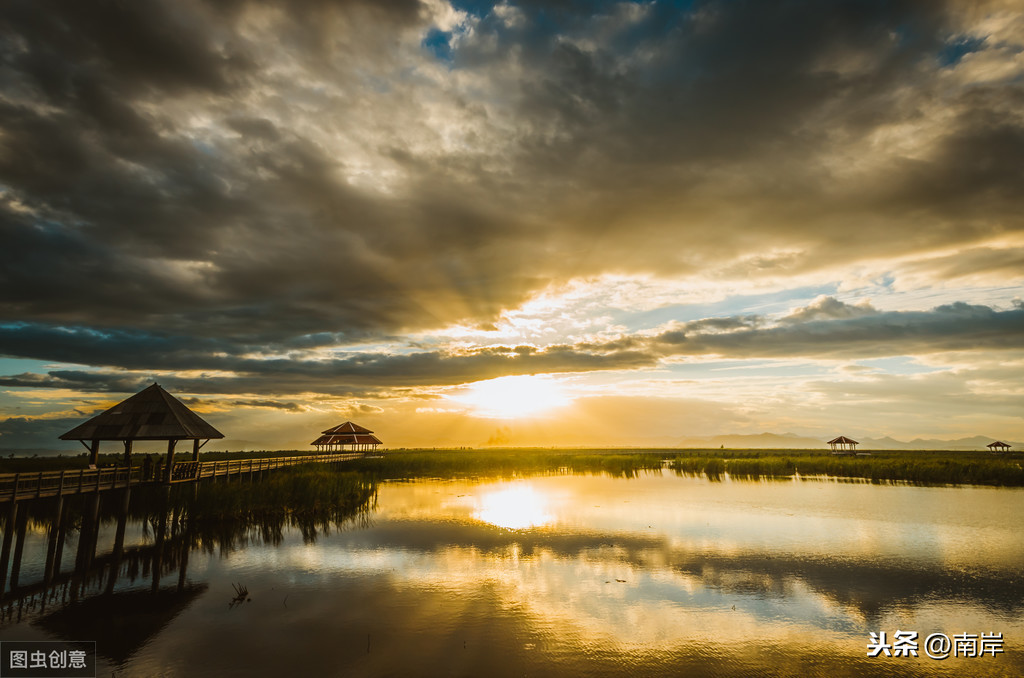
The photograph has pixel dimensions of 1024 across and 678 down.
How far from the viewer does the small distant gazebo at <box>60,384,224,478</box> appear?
2506 cm

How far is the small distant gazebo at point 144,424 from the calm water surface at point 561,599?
188 inches

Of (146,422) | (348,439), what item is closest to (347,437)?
(348,439)

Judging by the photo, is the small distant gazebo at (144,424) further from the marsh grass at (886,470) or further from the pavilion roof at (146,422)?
the marsh grass at (886,470)

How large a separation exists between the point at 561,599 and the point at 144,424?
24.0 m

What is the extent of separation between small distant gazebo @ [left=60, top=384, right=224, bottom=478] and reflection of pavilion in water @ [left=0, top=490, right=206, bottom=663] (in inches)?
150

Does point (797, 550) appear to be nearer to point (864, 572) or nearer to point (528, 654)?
point (864, 572)

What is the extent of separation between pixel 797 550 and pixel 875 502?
16600 mm

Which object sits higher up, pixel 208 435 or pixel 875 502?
pixel 208 435

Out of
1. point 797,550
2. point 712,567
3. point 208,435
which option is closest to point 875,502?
point 797,550

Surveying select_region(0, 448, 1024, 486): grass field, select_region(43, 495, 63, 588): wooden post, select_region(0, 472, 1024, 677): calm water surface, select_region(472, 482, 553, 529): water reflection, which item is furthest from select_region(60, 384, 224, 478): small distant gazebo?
select_region(472, 482, 553, 529): water reflection

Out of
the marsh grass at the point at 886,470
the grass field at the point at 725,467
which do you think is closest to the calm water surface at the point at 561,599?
the marsh grass at the point at 886,470

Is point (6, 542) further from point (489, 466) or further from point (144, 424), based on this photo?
point (489, 466)

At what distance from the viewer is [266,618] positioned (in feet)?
43.2

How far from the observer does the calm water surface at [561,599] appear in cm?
1066
